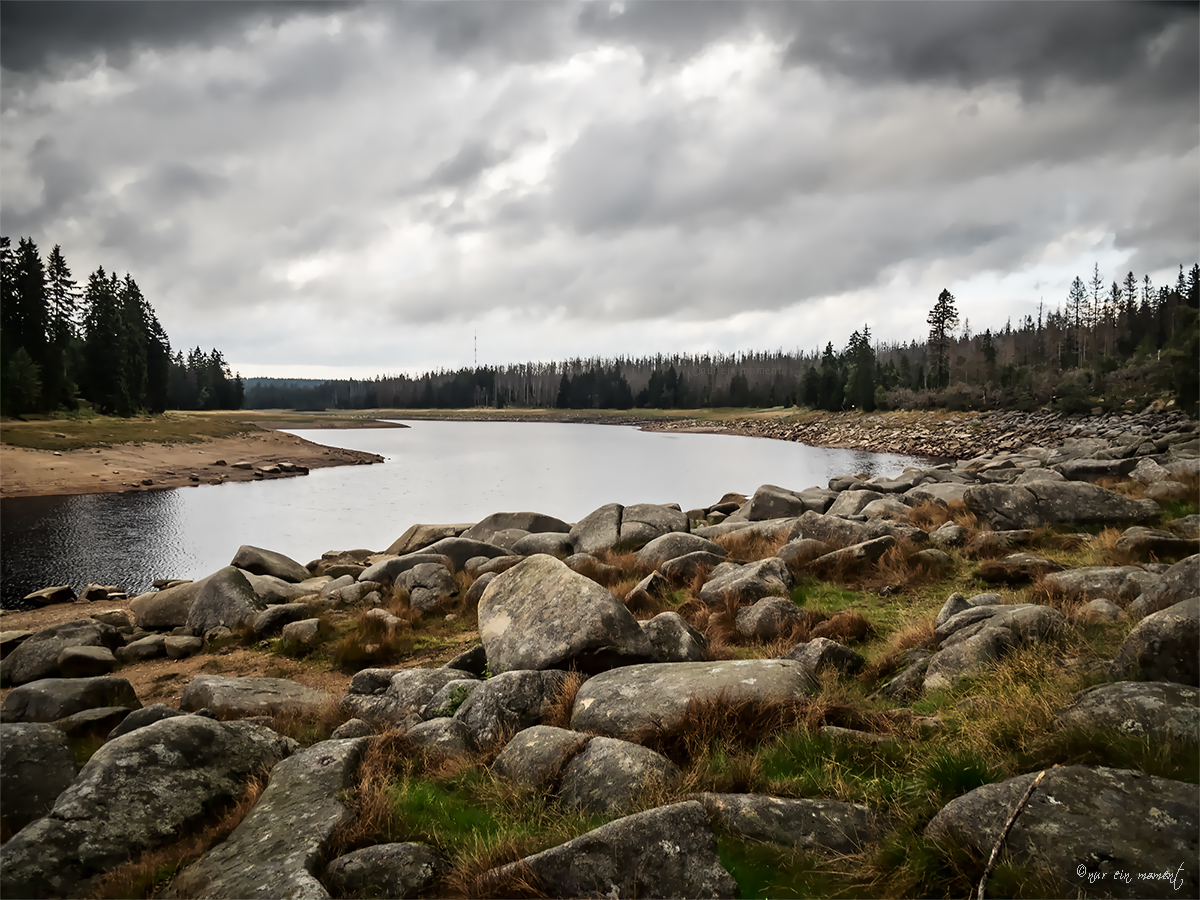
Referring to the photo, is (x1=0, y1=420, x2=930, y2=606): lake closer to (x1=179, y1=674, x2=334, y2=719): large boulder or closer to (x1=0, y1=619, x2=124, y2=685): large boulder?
(x1=0, y1=619, x2=124, y2=685): large boulder

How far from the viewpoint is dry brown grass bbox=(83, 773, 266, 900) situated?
3967mm

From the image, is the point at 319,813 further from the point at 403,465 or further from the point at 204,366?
the point at 204,366

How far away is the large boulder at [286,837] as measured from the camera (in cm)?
372

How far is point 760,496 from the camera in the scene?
19.2 m

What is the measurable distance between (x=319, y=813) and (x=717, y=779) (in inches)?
112

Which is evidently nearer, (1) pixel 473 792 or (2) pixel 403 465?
(1) pixel 473 792

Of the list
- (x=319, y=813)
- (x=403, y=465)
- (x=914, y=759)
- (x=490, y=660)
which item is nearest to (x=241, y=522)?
(x=403, y=465)

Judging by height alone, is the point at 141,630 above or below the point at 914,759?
below

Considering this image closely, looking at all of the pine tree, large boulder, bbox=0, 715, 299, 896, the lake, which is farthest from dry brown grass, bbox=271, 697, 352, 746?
the pine tree

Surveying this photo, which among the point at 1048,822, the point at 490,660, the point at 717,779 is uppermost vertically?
the point at 1048,822

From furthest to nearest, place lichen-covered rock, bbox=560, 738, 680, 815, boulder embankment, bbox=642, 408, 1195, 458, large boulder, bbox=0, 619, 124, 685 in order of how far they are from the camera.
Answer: boulder embankment, bbox=642, 408, 1195, 458 < large boulder, bbox=0, 619, 124, 685 < lichen-covered rock, bbox=560, 738, 680, 815

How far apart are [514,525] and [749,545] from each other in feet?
26.4

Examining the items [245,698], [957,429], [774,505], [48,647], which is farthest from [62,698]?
[957,429]

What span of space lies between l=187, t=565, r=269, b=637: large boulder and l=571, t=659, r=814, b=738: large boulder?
31.3 feet
